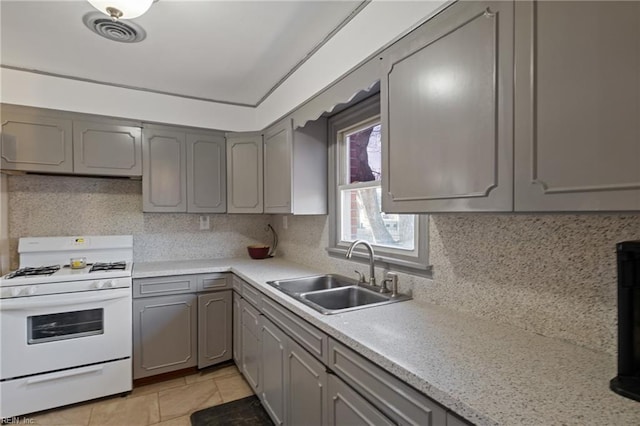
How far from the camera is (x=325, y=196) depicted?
2611mm

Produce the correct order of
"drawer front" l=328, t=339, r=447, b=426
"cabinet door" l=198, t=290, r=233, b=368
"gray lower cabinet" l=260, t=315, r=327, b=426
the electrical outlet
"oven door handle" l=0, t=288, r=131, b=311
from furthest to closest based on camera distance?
the electrical outlet → "cabinet door" l=198, t=290, r=233, b=368 → "oven door handle" l=0, t=288, r=131, b=311 → "gray lower cabinet" l=260, t=315, r=327, b=426 → "drawer front" l=328, t=339, r=447, b=426

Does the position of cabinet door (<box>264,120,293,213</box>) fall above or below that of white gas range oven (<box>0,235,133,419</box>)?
above

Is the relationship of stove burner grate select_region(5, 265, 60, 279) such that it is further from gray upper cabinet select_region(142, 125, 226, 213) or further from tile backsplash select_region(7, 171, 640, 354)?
gray upper cabinet select_region(142, 125, 226, 213)

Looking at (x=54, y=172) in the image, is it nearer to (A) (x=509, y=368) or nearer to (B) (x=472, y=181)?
(B) (x=472, y=181)

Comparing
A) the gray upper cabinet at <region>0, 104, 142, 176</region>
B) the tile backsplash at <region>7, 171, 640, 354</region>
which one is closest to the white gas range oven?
the tile backsplash at <region>7, 171, 640, 354</region>

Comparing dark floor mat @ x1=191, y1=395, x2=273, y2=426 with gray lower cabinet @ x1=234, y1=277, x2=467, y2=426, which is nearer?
gray lower cabinet @ x1=234, y1=277, x2=467, y2=426

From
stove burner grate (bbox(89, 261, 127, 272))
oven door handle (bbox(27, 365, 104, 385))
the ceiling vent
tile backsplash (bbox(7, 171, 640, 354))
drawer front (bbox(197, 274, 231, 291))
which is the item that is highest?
the ceiling vent

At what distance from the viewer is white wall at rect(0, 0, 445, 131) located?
151 cm

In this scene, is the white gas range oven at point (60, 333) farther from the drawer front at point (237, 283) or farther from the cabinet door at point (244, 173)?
the cabinet door at point (244, 173)

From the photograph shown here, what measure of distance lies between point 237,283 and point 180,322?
55 centimetres

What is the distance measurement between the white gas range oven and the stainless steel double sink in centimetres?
127

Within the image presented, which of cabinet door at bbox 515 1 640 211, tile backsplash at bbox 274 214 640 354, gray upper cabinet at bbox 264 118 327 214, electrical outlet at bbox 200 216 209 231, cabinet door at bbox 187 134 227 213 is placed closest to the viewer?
cabinet door at bbox 515 1 640 211

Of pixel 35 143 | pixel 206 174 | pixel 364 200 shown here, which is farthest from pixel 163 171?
pixel 364 200

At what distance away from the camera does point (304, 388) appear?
1.60m
